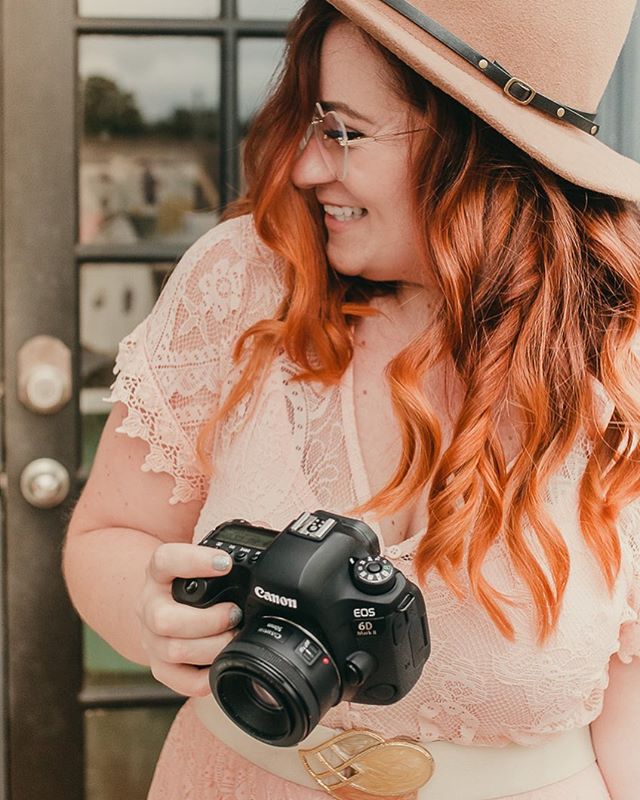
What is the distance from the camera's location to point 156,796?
1.14 m

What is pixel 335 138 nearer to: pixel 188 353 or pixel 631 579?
pixel 188 353

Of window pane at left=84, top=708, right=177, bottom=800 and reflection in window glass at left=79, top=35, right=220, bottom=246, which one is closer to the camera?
reflection in window glass at left=79, top=35, right=220, bottom=246

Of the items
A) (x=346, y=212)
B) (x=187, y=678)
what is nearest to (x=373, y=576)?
(x=187, y=678)

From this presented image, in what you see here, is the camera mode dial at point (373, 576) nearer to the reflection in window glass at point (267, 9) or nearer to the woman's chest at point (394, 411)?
the woman's chest at point (394, 411)

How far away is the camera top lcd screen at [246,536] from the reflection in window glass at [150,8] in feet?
3.27

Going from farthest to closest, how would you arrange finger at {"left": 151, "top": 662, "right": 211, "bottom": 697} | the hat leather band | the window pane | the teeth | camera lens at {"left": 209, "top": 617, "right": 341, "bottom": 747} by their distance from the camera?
the window pane → the teeth → the hat leather band → finger at {"left": 151, "top": 662, "right": 211, "bottom": 697} → camera lens at {"left": 209, "top": 617, "right": 341, "bottom": 747}

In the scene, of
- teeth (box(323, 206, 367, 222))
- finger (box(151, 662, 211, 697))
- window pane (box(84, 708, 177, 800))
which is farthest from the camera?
window pane (box(84, 708, 177, 800))

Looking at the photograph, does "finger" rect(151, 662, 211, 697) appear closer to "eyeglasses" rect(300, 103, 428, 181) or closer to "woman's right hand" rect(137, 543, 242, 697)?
"woman's right hand" rect(137, 543, 242, 697)

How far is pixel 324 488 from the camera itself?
1008 mm

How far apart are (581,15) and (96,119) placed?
0.85 metres

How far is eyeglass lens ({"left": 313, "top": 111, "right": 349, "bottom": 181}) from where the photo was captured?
1.01 m

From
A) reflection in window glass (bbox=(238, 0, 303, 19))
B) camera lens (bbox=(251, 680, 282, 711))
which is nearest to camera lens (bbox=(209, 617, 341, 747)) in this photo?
camera lens (bbox=(251, 680, 282, 711))

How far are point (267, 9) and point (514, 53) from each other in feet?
2.37

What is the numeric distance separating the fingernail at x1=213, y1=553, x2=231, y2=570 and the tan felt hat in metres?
0.47
